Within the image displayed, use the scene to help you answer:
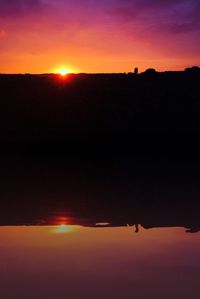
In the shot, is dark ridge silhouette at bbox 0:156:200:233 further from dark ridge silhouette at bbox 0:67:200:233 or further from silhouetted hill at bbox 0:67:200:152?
silhouetted hill at bbox 0:67:200:152

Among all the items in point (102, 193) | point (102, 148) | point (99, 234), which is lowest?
point (99, 234)

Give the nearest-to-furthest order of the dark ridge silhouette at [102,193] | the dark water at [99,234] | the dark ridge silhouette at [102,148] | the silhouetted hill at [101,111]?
1. the dark water at [99,234]
2. the dark ridge silhouette at [102,193]
3. the dark ridge silhouette at [102,148]
4. the silhouetted hill at [101,111]

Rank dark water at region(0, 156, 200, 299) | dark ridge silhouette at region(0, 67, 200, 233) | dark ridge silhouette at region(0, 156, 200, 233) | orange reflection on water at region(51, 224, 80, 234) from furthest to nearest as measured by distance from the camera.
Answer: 1. dark ridge silhouette at region(0, 67, 200, 233)
2. dark ridge silhouette at region(0, 156, 200, 233)
3. orange reflection on water at region(51, 224, 80, 234)
4. dark water at region(0, 156, 200, 299)

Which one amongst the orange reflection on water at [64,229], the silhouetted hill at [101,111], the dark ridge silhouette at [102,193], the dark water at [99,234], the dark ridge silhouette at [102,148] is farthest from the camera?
→ the silhouetted hill at [101,111]

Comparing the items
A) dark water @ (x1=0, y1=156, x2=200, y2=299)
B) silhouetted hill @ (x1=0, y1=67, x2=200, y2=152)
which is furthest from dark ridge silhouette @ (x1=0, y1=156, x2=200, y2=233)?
silhouetted hill @ (x1=0, y1=67, x2=200, y2=152)

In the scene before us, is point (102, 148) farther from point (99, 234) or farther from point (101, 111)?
point (99, 234)

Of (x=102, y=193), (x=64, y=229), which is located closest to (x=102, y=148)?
(x=102, y=193)

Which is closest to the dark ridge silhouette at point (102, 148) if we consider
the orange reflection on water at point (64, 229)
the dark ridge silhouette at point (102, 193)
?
the dark ridge silhouette at point (102, 193)

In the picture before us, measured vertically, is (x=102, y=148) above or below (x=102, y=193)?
above

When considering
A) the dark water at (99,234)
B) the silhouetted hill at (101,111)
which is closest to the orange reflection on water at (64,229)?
the dark water at (99,234)

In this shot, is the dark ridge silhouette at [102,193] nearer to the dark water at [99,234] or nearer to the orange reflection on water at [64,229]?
the dark water at [99,234]

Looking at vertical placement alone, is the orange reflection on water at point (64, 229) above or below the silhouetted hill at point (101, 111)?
below

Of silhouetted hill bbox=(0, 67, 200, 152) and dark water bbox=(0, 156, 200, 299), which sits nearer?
dark water bbox=(0, 156, 200, 299)

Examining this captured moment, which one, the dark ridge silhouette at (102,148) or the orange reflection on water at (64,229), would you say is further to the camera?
the dark ridge silhouette at (102,148)
